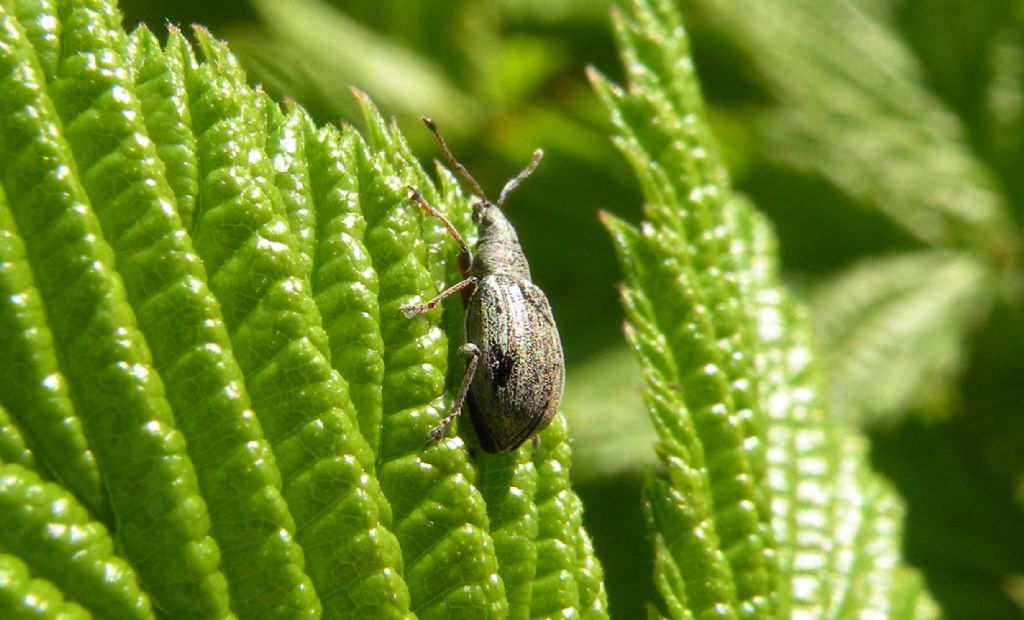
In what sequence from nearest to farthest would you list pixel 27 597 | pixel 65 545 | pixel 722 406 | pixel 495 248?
pixel 27 597 < pixel 65 545 < pixel 722 406 < pixel 495 248

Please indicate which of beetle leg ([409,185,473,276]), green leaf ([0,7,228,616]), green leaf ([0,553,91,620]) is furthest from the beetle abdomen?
green leaf ([0,553,91,620])

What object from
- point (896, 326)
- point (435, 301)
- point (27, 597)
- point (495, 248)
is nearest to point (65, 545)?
point (27, 597)

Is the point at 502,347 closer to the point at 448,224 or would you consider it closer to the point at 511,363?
the point at 511,363

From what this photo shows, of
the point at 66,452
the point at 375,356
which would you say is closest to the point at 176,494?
the point at 66,452

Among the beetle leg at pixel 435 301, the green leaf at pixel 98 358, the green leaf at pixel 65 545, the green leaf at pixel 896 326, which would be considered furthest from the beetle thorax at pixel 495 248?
the green leaf at pixel 896 326

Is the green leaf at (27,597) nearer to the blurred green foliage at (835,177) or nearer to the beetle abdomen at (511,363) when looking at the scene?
the beetle abdomen at (511,363)
